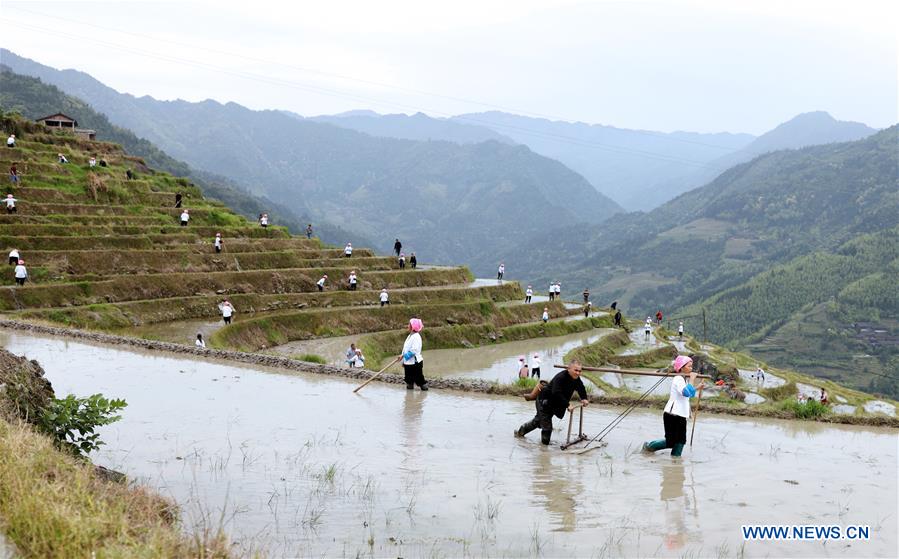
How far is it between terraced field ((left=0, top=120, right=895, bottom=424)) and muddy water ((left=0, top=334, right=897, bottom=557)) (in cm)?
1214

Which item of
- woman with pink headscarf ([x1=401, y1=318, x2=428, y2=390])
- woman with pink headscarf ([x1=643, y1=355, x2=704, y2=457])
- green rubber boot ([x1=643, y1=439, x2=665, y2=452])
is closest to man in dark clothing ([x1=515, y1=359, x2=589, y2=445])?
green rubber boot ([x1=643, y1=439, x2=665, y2=452])

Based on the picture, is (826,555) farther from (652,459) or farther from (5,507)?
(5,507)

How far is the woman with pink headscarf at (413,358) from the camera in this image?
15828 millimetres

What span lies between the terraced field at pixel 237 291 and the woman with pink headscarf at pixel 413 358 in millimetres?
9440

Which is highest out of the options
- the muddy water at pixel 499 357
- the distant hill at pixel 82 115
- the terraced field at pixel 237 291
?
the distant hill at pixel 82 115

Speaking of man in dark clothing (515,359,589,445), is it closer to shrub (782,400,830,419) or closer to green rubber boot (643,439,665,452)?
green rubber boot (643,439,665,452)

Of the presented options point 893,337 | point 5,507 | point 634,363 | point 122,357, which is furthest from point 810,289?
point 5,507

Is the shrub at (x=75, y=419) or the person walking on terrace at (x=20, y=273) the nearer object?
the shrub at (x=75, y=419)

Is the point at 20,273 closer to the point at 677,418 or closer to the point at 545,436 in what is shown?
the point at 545,436

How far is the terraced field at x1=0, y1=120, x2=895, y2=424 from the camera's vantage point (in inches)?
1209

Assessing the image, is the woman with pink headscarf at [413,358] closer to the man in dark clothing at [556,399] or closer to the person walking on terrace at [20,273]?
the man in dark clothing at [556,399]

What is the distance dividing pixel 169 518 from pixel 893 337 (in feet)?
426

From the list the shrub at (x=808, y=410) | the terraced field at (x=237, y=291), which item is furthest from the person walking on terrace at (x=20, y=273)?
the shrub at (x=808, y=410)

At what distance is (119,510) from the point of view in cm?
614
